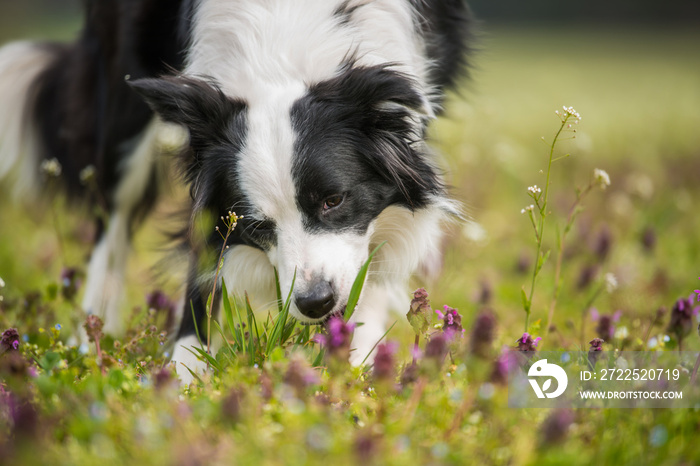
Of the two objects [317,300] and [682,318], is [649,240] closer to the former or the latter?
[682,318]

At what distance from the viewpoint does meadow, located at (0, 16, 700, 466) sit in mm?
1650

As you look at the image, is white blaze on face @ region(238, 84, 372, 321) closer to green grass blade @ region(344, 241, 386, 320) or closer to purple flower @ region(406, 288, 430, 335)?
green grass blade @ region(344, 241, 386, 320)

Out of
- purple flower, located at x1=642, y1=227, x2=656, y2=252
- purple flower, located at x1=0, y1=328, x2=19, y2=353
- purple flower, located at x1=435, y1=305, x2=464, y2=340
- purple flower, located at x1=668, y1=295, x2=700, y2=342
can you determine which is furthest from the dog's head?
purple flower, located at x1=642, y1=227, x2=656, y2=252

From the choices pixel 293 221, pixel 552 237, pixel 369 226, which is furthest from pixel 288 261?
pixel 552 237

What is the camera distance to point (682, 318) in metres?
2.21

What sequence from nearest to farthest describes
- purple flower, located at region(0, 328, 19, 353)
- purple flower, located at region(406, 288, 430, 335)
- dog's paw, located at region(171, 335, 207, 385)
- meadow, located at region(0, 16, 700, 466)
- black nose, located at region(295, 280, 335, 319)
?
meadow, located at region(0, 16, 700, 466), purple flower, located at region(406, 288, 430, 335), purple flower, located at region(0, 328, 19, 353), black nose, located at region(295, 280, 335, 319), dog's paw, located at region(171, 335, 207, 385)

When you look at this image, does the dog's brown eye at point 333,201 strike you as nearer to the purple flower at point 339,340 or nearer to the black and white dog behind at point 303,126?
the black and white dog behind at point 303,126

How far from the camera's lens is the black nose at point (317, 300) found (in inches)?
93.8

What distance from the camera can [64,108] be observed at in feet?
13.8

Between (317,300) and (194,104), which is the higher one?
(194,104)

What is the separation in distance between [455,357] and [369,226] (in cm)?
77

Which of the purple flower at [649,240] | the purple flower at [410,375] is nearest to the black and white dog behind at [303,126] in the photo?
the purple flower at [410,375]

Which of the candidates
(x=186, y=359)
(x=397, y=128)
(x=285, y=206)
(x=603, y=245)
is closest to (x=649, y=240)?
(x=603, y=245)

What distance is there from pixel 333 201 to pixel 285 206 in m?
0.21
